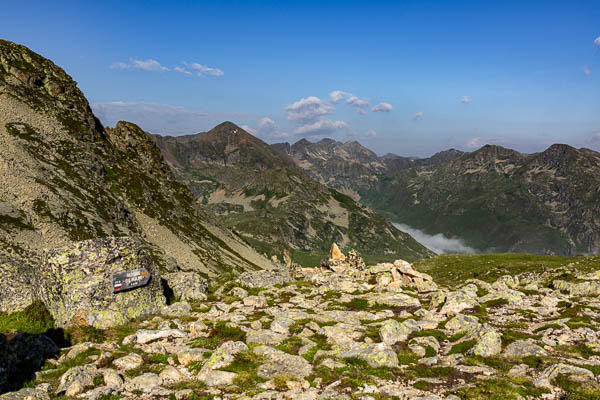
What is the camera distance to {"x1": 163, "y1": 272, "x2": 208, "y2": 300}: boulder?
3862cm

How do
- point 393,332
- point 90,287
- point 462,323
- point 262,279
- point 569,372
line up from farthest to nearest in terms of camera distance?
point 262,279, point 90,287, point 462,323, point 393,332, point 569,372

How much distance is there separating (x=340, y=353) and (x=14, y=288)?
1081 inches

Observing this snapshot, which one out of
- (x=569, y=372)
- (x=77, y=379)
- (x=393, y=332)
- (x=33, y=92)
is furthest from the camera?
(x=33, y=92)

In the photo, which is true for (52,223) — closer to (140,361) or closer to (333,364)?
(140,361)

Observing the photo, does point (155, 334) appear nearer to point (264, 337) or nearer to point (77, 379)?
point (77, 379)

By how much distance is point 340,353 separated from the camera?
2172cm

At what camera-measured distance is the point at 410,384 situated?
1797cm

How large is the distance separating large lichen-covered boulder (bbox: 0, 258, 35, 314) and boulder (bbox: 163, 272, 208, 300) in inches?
540

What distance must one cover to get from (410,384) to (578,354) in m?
12.4

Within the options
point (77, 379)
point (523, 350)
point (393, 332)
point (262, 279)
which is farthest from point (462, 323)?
point (262, 279)

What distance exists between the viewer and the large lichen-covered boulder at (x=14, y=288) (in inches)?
1059

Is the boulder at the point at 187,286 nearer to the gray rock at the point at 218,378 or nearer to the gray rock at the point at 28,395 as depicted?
the gray rock at the point at 218,378

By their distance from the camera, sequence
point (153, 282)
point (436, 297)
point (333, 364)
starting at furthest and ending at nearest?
point (436, 297) → point (153, 282) → point (333, 364)

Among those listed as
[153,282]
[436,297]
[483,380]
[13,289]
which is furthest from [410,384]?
[13,289]
